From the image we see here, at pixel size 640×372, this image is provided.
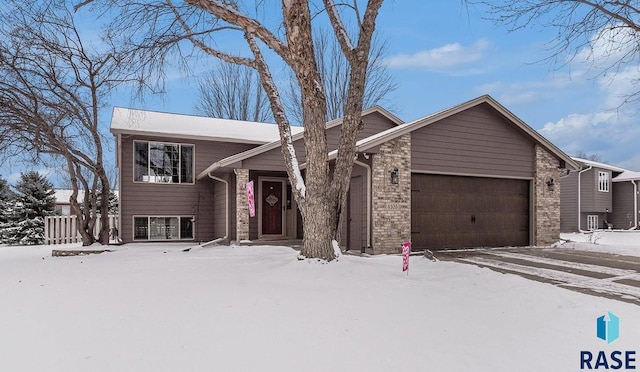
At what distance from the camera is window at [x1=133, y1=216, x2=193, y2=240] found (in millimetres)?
12891

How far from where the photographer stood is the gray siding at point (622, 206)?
2347 centimetres

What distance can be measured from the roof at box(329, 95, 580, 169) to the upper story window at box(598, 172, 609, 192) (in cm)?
1479

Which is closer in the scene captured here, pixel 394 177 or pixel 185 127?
pixel 394 177

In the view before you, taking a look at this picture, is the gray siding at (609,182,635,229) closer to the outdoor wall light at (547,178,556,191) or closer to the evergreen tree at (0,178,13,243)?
the outdoor wall light at (547,178,556,191)

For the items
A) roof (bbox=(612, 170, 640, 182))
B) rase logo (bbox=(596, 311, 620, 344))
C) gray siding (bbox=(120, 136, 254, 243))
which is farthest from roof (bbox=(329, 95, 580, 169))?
roof (bbox=(612, 170, 640, 182))

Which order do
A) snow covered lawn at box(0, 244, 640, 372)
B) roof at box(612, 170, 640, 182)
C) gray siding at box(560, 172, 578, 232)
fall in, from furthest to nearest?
roof at box(612, 170, 640, 182), gray siding at box(560, 172, 578, 232), snow covered lawn at box(0, 244, 640, 372)

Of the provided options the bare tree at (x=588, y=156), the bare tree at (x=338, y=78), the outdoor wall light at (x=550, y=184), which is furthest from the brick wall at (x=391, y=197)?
the bare tree at (x=588, y=156)

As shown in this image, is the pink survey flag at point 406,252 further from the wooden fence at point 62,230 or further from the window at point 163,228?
the wooden fence at point 62,230

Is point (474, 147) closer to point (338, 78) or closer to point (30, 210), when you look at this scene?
point (338, 78)

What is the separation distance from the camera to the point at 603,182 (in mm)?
23672

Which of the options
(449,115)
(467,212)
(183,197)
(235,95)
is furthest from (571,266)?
(235,95)

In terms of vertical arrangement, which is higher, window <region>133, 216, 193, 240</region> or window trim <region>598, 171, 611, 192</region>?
window trim <region>598, 171, 611, 192</region>

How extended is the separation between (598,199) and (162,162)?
2420cm

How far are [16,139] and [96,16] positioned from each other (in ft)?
18.8
